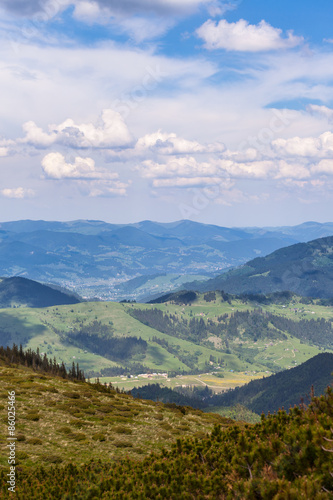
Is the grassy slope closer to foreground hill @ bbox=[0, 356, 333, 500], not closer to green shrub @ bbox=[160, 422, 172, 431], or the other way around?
green shrub @ bbox=[160, 422, 172, 431]

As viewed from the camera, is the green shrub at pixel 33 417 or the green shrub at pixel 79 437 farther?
the green shrub at pixel 33 417

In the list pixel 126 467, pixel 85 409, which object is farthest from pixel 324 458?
pixel 85 409

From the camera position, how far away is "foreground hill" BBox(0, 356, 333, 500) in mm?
20406

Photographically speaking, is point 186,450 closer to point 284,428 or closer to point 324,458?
point 284,428

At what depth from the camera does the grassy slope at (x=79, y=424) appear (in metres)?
46.5

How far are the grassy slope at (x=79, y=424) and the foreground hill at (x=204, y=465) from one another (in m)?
0.25

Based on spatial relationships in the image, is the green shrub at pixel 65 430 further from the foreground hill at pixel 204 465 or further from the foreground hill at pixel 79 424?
the foreground hill at pixel 204 465

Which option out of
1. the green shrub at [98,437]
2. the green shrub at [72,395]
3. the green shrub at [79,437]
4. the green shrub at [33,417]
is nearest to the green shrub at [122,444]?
the green shrub at [98,437]

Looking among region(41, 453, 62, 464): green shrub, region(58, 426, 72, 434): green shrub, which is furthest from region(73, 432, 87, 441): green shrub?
region(41, 453, 62, 464): green shrub

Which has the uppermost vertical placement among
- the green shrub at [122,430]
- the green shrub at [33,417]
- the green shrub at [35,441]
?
the green shrub at [33,417]

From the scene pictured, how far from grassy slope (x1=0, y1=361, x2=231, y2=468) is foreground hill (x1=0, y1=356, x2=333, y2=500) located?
0.83ft

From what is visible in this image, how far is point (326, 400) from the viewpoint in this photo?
28500 mm

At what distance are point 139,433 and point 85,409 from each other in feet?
38.1

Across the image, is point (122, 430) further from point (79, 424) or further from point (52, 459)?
point (52, 459)
